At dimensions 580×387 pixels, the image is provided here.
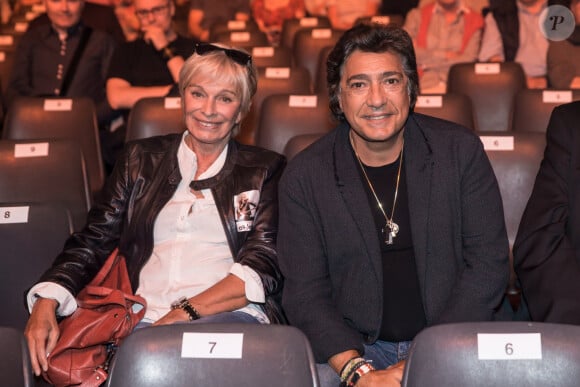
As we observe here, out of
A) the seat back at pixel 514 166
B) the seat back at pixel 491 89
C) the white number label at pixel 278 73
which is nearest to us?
the seat back at pixel 514 166

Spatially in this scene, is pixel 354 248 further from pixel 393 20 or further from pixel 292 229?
pixel 393 20

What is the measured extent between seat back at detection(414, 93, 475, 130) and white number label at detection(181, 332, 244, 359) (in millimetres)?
1988

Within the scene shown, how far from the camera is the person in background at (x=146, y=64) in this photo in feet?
15.3

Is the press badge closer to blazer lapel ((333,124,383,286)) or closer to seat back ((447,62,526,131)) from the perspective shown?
blazer lapel ((333,124,383,286))

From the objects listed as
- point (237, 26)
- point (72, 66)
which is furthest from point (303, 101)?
point (237, 26)

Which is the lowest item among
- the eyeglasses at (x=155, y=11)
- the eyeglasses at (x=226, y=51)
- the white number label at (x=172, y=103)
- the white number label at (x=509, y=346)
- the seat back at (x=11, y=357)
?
the seat back at (x=11, y=357)

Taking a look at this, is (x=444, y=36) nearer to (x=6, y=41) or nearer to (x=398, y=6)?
(x=398, y=6)

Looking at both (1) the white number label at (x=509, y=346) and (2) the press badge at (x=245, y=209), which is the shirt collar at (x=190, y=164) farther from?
(1) the white number label at (x=509, y=346)

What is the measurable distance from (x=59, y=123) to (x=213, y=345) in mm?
2568

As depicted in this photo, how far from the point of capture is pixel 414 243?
2443 mm

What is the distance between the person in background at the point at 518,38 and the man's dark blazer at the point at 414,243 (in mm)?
3360

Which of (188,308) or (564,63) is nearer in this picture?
(188,308)

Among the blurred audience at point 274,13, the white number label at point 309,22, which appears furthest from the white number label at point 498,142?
the blurred audience at point 274,13

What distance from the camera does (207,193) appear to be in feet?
9.23
